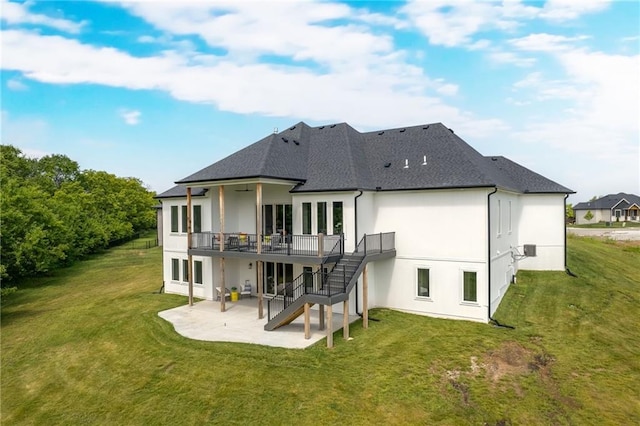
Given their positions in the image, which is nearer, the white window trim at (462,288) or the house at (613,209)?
the white window trim at (462,288)

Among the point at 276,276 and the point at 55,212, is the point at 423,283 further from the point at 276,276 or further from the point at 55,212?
the point at 55,212

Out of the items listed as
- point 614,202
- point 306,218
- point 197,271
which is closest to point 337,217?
point 306,218

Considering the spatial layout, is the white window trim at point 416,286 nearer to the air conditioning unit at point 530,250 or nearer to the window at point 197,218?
the air conditioning unit at point 530,250

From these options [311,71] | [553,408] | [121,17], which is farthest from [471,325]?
[121,17]

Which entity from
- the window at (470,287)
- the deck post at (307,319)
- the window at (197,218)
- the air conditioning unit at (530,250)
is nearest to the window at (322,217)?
the deck post at (307,319)

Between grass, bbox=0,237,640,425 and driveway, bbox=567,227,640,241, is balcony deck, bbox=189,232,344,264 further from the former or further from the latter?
driveway, bbox=567,227,640,241

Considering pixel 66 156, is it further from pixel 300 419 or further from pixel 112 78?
pixel 300 419
